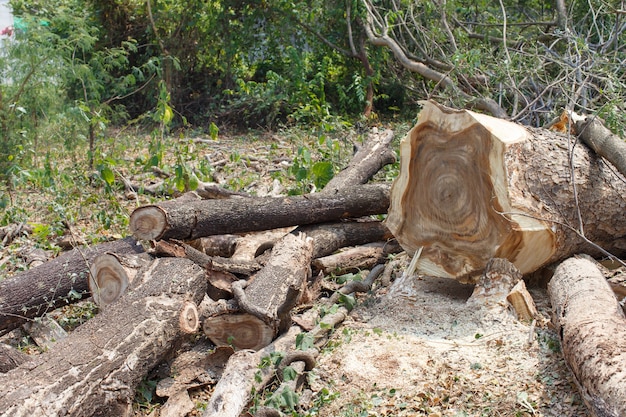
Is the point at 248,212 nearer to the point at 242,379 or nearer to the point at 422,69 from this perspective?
the point at 242,379

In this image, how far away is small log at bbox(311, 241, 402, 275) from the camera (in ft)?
14.7

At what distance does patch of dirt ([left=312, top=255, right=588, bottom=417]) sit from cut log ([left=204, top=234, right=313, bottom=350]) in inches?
11.8

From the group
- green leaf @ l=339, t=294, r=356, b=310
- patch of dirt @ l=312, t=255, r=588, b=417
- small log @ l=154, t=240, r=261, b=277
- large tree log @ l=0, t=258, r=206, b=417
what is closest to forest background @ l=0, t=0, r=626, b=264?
small log @ l=154, t=240, r=261, b=277

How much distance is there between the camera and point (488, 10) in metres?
8.59

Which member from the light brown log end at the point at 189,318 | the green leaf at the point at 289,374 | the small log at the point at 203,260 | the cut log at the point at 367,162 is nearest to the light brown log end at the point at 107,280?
the small log at the point at 203,260

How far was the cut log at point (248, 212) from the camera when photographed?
4.01 m

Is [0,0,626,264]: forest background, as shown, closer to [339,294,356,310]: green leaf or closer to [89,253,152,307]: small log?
[89,253,152,307]: small log

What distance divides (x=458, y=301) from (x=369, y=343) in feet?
2.21

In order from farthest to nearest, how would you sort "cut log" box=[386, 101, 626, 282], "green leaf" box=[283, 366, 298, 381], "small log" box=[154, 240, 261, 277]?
"small log" box=[154, 240, 261, 277]
"cut log" box=[386, 101, 626, 282]
"green leaf" box=[283, 366, 298, 381]

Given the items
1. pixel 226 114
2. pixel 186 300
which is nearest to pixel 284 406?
pixel 186 300

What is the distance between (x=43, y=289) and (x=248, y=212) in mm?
1257

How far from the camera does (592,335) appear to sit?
2.76 meters

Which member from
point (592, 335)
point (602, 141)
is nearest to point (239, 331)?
point (592, 335)

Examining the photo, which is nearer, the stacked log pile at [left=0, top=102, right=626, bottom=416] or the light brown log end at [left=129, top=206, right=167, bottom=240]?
the stacked log pile at [left=0, top=102, right=626, bottom=416]
